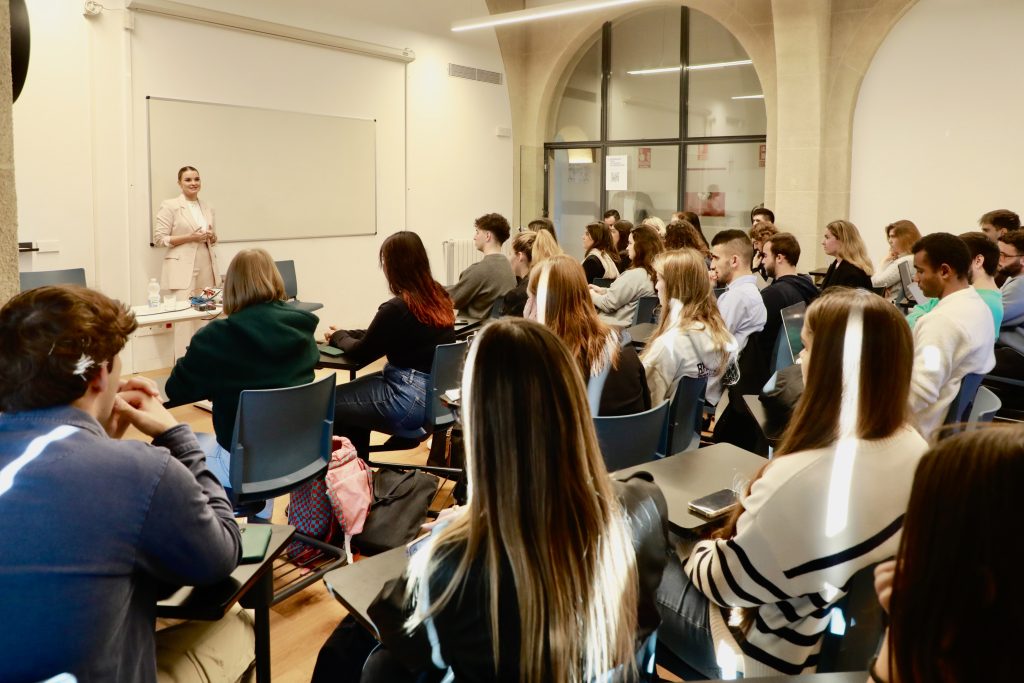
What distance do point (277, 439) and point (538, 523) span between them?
179cm

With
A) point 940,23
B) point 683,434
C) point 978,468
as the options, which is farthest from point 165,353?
point 940,23

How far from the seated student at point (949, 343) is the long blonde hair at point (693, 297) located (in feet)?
2.41

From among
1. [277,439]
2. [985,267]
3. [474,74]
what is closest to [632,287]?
[985,267]

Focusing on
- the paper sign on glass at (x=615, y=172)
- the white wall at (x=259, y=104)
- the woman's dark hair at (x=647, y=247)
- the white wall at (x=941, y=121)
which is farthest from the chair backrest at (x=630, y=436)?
the paper sign on glass at (x=615, y=172)

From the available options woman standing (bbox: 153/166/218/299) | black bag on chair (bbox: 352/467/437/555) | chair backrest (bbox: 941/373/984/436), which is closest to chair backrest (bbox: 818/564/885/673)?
black bag on chair (bbox: 352/467/437/555)

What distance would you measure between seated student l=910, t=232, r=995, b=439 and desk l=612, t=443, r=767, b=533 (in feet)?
3.30

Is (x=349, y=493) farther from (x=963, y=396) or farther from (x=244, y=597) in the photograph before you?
(x=963, y=396)

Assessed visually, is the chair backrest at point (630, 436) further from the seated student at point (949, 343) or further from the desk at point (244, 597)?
the desk at point (244, 597)

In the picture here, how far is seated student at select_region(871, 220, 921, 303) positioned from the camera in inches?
240

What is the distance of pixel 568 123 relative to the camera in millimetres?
10453

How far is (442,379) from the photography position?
3.62m

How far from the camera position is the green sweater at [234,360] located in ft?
9.77

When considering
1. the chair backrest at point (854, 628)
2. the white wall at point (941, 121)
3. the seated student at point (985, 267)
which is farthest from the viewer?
the white wall at point (941, 121)

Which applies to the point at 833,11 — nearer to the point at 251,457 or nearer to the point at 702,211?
the point at 702,211
